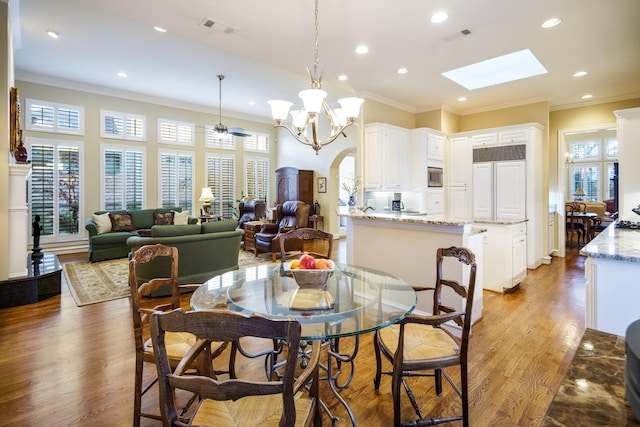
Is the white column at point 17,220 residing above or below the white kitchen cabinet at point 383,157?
below

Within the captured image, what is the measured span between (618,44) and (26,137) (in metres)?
9.63

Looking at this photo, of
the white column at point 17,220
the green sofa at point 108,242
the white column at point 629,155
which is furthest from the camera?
the green sofa at point 108,242

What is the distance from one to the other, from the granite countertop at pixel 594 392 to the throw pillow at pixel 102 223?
7.55 m

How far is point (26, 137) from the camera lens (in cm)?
638

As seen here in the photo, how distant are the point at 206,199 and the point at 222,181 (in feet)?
4.33

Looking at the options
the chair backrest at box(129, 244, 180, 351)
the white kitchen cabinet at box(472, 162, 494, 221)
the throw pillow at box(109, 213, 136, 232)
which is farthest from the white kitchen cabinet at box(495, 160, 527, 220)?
the throw pillow at box(109, 213, 136, 232)

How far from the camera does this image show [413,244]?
11.3 ft

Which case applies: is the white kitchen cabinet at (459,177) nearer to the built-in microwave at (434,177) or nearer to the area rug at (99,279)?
the built-in microwave at (434,177)

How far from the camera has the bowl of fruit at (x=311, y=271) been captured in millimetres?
2059

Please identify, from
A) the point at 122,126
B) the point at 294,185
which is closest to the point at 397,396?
the point at 294,185

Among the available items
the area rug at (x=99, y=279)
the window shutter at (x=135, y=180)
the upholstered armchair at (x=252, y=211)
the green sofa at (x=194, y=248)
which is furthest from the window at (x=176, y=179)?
the green sofa at (x=194, y=248)

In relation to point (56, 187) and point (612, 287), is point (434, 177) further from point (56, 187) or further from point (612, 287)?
point (56, 187)

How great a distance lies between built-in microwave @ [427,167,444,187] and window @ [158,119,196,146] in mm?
5990

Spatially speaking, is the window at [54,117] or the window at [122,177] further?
the window at [122,177]
